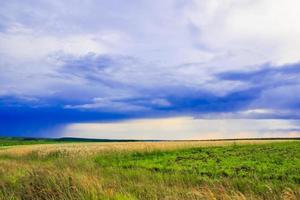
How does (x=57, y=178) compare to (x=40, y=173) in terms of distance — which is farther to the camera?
Result: (x=40, y=173)

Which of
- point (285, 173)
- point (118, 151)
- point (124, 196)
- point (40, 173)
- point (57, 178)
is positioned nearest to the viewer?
→ point (124, 196)

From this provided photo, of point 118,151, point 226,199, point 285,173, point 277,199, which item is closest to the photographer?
point 226,199

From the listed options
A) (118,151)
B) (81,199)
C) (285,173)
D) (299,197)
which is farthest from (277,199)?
(118,151)

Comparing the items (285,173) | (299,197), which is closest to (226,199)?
(299,197)

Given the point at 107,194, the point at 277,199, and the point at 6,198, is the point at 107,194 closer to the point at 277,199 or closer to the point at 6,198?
the point at 6,198

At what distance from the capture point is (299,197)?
948cm

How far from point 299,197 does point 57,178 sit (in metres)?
6.40

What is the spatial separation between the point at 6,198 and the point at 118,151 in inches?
1433

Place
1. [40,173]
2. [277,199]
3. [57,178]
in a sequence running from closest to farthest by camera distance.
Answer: [277,199] < [57,178] < [40,173]

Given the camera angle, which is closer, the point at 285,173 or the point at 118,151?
the point at 285,173

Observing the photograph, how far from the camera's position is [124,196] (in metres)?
9.53

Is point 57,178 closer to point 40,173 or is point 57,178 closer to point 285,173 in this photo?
point 40,173

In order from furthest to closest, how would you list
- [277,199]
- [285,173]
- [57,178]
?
[285,173]
[57,178]
[277,199]

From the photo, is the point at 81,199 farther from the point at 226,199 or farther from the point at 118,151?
the point at 118,151
